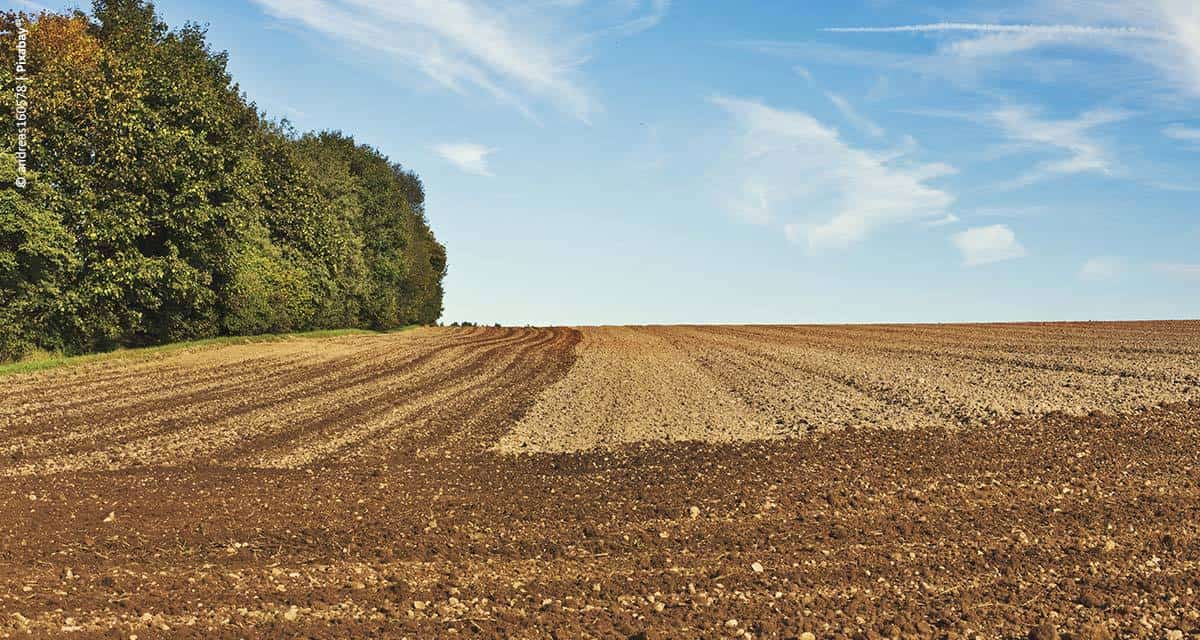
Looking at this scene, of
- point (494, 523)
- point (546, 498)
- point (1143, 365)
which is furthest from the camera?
point (1143, 365)

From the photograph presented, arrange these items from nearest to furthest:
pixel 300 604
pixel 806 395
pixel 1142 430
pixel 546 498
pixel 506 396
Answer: pixel 300 604, pixel 546 498, pixel 1142 430, pixel 806 395, pixel 506 396

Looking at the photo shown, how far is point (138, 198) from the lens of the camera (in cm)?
2886

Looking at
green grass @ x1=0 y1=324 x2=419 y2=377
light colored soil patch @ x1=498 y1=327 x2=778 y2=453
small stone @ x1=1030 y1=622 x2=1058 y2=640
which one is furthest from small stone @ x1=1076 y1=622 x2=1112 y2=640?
green grass @ x1=0 y1=324 x2=419 y2=377

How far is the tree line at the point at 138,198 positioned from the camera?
27359mm

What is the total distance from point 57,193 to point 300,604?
85.7 feet

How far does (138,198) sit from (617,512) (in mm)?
25556

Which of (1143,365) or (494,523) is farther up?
(1143,365)

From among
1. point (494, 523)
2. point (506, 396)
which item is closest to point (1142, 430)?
point (494, 523)

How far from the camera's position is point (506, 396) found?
19.7 meters

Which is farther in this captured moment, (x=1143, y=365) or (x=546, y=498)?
(x=1143, y=365)

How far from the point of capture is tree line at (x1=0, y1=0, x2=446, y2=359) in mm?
27359

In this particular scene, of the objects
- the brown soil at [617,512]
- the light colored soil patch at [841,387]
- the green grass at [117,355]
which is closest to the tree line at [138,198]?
the green grass at [117,355]

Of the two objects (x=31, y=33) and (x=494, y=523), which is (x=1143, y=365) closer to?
(x=494, y=523)

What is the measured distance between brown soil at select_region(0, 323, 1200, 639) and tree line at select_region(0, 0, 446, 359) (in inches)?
356
